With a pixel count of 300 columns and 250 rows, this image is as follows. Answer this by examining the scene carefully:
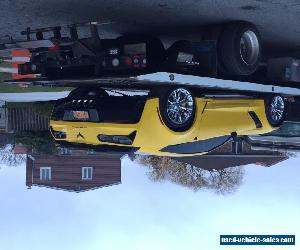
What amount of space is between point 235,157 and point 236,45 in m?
20.8

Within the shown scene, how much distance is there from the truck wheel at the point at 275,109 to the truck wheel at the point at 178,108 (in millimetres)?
2589

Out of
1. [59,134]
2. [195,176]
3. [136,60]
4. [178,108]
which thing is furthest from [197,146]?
[195,176]

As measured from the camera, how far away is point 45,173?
3195 cm

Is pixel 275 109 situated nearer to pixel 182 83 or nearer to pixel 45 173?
pixel 182 83

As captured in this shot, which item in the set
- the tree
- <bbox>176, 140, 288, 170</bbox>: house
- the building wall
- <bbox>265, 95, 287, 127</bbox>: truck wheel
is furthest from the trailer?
the tree

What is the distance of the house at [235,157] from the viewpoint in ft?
93.1

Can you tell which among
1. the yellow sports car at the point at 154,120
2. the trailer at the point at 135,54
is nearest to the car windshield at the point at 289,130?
the yellow sports car at the point at 154,120

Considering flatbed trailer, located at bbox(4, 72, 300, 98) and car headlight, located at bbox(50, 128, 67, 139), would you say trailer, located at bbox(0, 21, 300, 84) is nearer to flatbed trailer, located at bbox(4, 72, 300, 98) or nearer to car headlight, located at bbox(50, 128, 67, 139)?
flatbed trailer, located at bbox(4, 72, 300, 98)

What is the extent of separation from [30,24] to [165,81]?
135 inches

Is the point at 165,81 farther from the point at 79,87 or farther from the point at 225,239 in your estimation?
the point at 225,239

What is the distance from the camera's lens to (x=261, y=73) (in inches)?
403

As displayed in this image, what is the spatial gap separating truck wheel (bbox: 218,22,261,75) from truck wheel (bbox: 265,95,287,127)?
1.29 m

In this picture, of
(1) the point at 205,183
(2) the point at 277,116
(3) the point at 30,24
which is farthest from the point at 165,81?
(1) the point at 205,183

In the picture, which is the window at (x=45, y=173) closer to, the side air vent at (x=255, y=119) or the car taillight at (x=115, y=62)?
the side air vent at (x=255, y=119)
